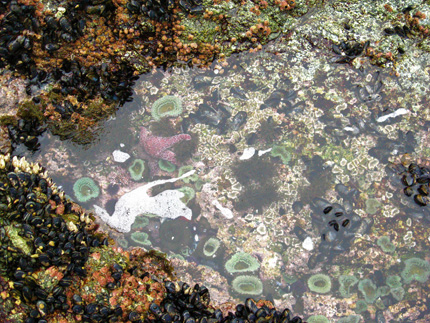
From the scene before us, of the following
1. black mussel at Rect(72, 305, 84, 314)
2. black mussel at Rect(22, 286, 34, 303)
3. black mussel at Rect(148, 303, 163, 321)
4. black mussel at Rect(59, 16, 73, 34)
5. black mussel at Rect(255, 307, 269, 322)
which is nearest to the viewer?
black mussel at Rect(22, 286, 34, 303)

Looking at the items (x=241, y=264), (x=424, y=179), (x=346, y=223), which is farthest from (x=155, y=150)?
(x=424, y=179)

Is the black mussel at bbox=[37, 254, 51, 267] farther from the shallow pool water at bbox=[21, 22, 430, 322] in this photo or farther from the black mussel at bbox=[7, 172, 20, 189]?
the shallow pool water at bbox=[21, 22, 430, 322]

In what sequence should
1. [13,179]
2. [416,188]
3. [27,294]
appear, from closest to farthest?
[27,294] < [13,179] < [416,188]

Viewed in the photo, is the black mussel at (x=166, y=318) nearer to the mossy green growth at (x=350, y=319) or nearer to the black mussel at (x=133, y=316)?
the black mussel at (x=133, y=316)

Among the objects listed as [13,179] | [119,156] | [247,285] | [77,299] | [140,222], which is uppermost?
[13,179]

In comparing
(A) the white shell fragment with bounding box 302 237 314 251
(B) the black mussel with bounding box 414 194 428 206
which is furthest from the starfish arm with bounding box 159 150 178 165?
(B) the black mussel with bounding box 414 194 428 206

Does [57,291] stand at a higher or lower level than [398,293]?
higher

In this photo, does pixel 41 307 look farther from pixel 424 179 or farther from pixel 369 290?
pixel 424 179

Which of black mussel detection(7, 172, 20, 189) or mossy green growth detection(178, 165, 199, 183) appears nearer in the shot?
black mussel detection(7, 172, 20, 189)
